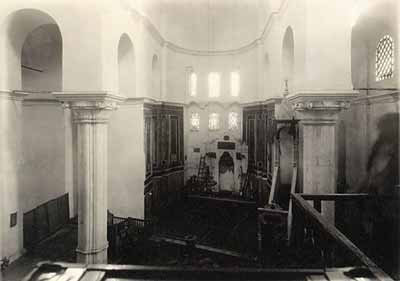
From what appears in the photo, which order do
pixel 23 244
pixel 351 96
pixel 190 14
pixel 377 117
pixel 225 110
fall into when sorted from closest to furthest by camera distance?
pixel 351 96 < pixel 23 244 < pixel 377 117 < pixel 190 14 < pixel 225 110

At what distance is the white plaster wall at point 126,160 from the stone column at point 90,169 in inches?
134

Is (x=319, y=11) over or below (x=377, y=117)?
over

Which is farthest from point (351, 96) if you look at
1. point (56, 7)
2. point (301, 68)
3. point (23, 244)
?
point (23, 244)

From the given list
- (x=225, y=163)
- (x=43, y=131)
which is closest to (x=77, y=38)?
(x=43, y=131)

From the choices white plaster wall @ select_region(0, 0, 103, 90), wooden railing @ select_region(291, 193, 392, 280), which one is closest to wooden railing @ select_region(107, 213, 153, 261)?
white plaster wall @ select_region(0, 0, 103, 90)

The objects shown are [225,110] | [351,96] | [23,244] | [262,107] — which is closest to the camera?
[351,96]

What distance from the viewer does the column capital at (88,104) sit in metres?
7.20

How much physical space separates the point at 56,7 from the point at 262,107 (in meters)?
8.85

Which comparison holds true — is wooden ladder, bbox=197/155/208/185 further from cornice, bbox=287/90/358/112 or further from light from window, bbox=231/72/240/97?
cornice, bbox=287/90/358/112

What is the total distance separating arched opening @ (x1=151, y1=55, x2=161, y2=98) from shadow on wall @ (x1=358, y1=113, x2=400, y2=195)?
26.3 feet

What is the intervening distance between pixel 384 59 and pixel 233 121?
8.46 metres

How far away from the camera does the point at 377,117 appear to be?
9.27 metres

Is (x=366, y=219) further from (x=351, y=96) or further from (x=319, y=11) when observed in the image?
(x=319, y=11)

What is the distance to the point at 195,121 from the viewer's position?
17.1 meters
